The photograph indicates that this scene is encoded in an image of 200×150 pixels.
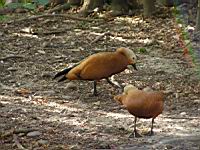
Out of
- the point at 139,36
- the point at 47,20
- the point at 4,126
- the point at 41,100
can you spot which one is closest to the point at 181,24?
the point at 139,36

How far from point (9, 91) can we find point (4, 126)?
180 centimetres

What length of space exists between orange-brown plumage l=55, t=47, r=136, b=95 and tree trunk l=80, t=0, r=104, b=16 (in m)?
6.97

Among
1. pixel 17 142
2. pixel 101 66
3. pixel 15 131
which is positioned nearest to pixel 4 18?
pixel 101 66

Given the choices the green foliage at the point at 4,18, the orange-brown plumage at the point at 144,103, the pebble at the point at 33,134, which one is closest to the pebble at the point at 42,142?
the pebble at the point at 33,134

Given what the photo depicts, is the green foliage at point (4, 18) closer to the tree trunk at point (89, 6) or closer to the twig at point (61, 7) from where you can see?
the twig at point (61, 7)

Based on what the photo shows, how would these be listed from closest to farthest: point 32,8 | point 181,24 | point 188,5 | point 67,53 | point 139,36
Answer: point 67,53, point 139,36, point 181,24, point 188,5, point 32,8

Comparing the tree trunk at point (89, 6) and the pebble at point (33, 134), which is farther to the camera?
the tree trunk at point (89, 6)

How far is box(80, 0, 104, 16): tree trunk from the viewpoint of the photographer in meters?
14.0

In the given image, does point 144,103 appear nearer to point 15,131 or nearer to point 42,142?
point 42,142

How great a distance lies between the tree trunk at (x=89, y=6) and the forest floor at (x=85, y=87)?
64cm

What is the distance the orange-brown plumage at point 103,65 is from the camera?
6992 mm

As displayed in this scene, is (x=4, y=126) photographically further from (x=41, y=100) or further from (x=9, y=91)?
(x=9, y=91)

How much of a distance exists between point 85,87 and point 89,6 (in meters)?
6.54

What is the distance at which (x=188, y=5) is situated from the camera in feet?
47.5
